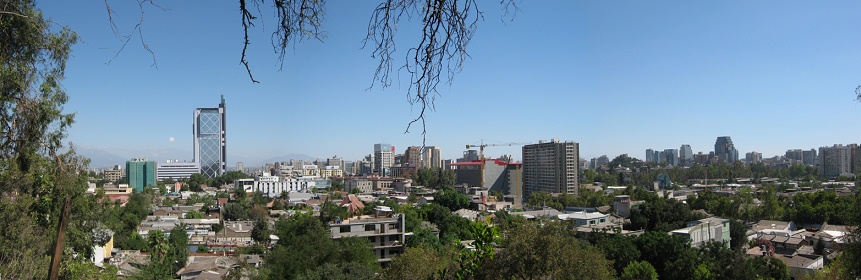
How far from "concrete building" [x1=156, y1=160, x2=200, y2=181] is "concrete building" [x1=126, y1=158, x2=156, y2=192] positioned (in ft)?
36.6

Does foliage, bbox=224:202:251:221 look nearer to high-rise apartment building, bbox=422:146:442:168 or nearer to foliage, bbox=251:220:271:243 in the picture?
foliage, bbox=251:220:271:243

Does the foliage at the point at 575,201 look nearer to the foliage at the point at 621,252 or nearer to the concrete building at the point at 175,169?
the foliage at the point at 621,252

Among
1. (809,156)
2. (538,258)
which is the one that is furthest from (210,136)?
(809,156)

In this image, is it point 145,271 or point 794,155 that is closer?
point 145,271

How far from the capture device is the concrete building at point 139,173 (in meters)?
44.3

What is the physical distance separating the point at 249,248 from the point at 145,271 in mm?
4989

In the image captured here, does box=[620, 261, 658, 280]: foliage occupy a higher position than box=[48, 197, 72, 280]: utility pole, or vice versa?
box=[48, 197, 72, 280]: utility pole

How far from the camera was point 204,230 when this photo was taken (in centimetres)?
1747

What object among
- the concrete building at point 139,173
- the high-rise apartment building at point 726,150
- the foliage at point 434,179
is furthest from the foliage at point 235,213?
the high-rise apartment building at point 726,150

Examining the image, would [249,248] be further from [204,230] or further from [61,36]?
[61,36]

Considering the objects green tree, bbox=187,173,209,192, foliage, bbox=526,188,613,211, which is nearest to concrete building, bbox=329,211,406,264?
foliage, bbox=526,188,613,211

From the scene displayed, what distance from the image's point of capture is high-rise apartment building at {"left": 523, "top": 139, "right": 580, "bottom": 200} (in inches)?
1164

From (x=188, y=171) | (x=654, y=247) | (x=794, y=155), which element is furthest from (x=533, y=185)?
(x=794, y=155)

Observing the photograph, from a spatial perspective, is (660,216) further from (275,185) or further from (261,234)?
(275,185)
